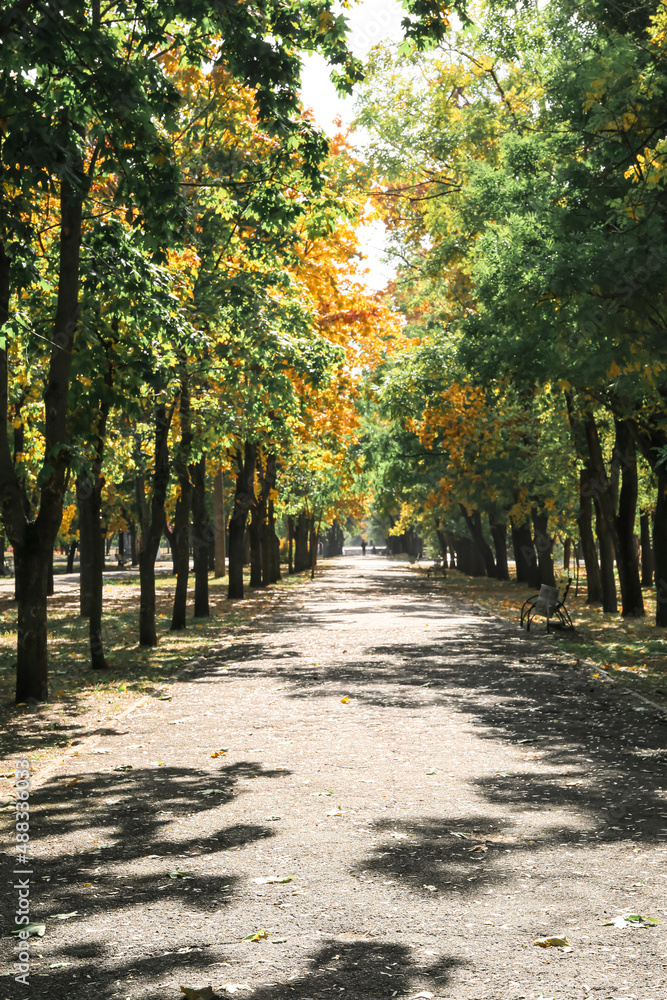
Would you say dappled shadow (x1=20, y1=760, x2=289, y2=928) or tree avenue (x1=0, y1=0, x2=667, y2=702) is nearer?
dappled shadow (x1=20, y1=760, x2=289, y2=928)

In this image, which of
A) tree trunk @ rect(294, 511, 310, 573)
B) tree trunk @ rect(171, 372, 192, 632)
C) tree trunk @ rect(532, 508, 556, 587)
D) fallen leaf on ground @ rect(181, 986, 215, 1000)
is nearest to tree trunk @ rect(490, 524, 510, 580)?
tree trunk @ rect(532, 508, 556, 587)

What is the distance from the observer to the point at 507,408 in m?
26.8

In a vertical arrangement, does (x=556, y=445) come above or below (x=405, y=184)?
below

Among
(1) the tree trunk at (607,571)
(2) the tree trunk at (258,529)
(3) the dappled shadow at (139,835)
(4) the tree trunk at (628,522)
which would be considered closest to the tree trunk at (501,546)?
(2) the tree trunk at (258,529)

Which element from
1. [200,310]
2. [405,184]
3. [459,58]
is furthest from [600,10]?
[405,184]

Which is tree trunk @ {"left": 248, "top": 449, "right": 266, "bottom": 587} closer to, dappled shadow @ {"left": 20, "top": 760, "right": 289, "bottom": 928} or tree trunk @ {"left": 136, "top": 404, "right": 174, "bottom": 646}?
tree trunk @ {"left": 136, "top": 404, "right": 174, "bottom": 646}

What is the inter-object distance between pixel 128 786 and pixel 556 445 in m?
19.6

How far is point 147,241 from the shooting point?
422 inches

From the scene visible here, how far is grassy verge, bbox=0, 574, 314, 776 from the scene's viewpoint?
1005cm

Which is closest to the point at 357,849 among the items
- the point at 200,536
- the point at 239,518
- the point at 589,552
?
the point at 200,536

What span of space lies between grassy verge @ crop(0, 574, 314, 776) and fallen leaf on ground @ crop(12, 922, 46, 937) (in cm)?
349

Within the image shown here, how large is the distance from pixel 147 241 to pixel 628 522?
44.5ft

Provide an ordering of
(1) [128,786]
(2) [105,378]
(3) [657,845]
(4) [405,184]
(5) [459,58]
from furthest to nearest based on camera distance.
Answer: (4) [405,184]
(5) [459,58]
(2) [105,378]
(1) [128,786]
(3) [657,845]

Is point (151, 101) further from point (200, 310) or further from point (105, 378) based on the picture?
point (200, 310)
